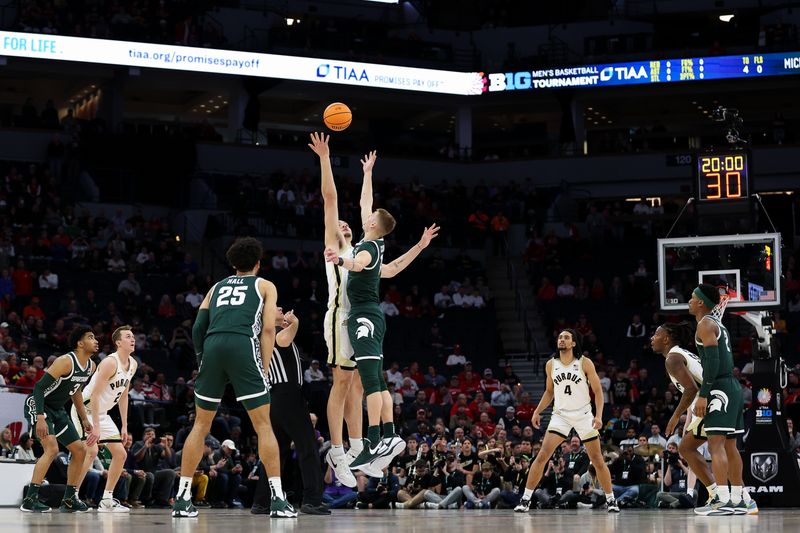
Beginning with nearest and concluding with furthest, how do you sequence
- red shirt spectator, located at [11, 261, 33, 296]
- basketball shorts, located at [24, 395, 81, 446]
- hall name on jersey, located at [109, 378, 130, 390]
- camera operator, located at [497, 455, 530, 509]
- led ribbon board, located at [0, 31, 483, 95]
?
1. basketball shorts, located at [24, 395, 81, 446]
2. hall name on jersey, located at [109, 378, 130, 390]
3. camera operator, located at [497, 455, 530, 509]
4. red shirt spectator, located at [11, 261, 33, 296]
5. led ribbon board, located at [0, 31, 483, 95]

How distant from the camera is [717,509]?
545 inches

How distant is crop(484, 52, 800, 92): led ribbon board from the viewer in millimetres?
41375

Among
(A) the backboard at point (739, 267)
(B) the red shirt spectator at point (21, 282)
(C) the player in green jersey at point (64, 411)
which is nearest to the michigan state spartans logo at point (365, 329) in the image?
(C) the player in green jersey at point (64, 411)

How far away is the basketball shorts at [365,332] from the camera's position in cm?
1257

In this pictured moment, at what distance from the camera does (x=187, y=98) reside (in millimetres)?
46344

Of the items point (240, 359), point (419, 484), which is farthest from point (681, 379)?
point (419, 484)

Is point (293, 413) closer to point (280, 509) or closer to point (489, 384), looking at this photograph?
point (280, 509)

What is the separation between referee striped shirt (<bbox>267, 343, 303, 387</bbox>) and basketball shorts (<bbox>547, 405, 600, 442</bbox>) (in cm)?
427

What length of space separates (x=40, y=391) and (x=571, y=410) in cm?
652

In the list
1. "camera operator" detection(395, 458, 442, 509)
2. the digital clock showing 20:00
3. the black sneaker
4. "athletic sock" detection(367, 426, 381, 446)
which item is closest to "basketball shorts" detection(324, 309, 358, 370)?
"athletic sock" detection(367, 426, 381, 446)

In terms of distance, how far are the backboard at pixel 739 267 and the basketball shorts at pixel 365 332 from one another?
7.86 meters

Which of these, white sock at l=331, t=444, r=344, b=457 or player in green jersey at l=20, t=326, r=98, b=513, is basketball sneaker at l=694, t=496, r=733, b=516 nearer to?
white sock at l=331, t=444, r=344, b=457

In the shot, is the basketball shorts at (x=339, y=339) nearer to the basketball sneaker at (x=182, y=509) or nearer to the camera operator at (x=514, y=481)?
the basketball sneaker at (x=182, y=509)

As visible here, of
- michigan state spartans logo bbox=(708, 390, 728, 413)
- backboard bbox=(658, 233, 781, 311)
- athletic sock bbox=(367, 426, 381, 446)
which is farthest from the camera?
backboard bbox=(658, 233, 781, 311)
